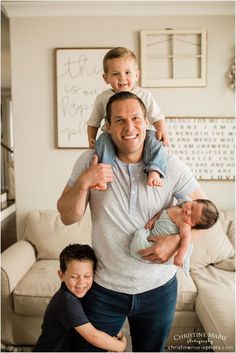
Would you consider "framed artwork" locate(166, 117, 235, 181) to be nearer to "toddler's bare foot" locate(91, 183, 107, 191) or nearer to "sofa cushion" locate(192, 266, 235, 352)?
"sofa cushion" locate(192, 266, 235, 352)

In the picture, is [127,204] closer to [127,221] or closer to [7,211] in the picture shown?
[127,221]

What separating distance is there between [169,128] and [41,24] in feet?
2.72

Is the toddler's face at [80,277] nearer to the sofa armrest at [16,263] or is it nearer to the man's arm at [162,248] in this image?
the man's arm at [162,248]

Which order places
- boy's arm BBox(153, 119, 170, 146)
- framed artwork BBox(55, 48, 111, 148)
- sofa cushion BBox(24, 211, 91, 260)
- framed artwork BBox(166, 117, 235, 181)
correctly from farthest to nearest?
sofa cushion BBox(24, 211, 91, 260) < framed artwork BBox(166, 117, 235, 181) < framed artwork BBox(55, 48, 111, 148) < boy's arm BBox(153, 119, 170, 146)

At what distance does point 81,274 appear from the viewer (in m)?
0.91

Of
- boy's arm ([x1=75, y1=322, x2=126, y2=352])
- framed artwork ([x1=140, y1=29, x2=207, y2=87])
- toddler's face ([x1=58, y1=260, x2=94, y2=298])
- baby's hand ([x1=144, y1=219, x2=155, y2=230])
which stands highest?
framed artwork ([x1=140, y1=29, x2=207, y2=87])

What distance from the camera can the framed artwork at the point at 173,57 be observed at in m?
1.42

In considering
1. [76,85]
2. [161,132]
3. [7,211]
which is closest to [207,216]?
[161,132]

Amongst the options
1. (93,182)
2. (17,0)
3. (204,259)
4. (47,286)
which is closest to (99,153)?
(93,182)

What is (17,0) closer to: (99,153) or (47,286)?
(99,153)

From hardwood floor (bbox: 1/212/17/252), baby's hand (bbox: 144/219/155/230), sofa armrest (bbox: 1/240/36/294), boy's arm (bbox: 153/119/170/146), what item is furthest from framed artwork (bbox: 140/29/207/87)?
hardwood floor (bbox: 1/212/17/252)

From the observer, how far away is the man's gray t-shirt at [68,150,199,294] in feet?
2.77

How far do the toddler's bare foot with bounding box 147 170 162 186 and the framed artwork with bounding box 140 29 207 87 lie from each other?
0.75 metres

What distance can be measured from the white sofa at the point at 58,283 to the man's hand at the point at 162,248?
57 centimetres
